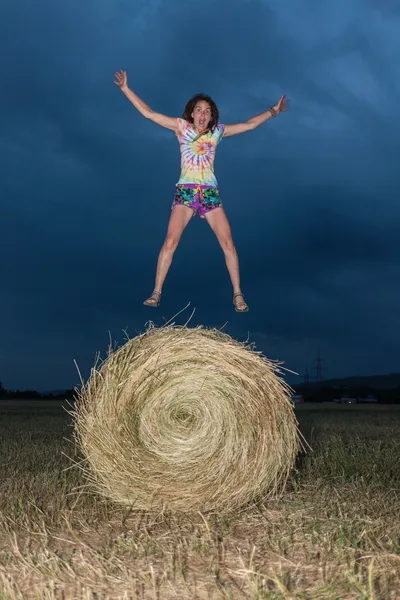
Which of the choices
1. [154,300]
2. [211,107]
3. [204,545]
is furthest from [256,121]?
[204,545]

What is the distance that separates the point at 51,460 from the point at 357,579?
596cm

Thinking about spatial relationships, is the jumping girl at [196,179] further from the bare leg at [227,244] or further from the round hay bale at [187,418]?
the round hay bale at [187,418]

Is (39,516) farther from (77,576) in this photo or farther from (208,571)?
(208,571)

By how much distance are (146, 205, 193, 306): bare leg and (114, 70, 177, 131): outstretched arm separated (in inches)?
36.2

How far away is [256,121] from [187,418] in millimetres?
3177

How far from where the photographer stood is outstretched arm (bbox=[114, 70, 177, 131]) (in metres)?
7.25

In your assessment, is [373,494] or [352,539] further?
[373,494]

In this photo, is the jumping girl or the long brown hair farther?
the long brown hair

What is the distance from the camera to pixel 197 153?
23.6 feet

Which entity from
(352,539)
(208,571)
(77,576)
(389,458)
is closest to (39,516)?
(77,576)

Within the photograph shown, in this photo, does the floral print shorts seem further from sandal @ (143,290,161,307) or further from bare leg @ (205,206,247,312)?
sandal @ (143,290,161,307)

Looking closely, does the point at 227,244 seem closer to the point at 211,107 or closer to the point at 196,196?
the point at 196,196

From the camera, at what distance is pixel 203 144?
725 cm

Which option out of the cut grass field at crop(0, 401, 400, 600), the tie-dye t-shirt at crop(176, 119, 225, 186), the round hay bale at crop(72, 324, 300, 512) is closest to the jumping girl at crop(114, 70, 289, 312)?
the tie-dye t-shirt at crop(176, 119, 225, 186)
